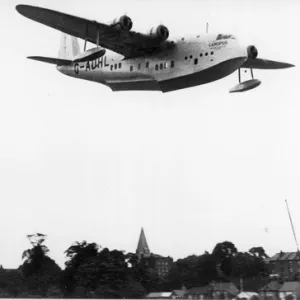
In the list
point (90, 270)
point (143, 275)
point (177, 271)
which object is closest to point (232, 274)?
point (177, 271)

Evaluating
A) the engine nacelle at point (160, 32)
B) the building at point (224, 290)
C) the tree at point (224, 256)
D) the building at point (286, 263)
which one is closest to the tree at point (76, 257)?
the building at point (224, 290)

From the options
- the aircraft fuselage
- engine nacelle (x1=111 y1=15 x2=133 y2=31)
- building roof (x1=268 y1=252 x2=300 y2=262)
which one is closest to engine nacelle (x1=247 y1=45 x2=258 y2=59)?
the aircraft fuselage

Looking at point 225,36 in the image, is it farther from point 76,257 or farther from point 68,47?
point 76,257

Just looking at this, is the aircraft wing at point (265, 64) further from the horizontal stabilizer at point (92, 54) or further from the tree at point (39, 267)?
the tree at point (39, 267)

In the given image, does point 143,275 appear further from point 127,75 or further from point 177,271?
point 127,75

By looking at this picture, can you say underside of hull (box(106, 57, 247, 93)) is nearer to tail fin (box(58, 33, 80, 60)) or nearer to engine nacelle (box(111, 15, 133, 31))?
engine nacelle (box(111, 15, 133, 31))

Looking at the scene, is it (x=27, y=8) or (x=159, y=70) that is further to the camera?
(x=159, y=70)

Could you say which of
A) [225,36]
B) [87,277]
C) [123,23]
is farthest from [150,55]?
[87,277]
